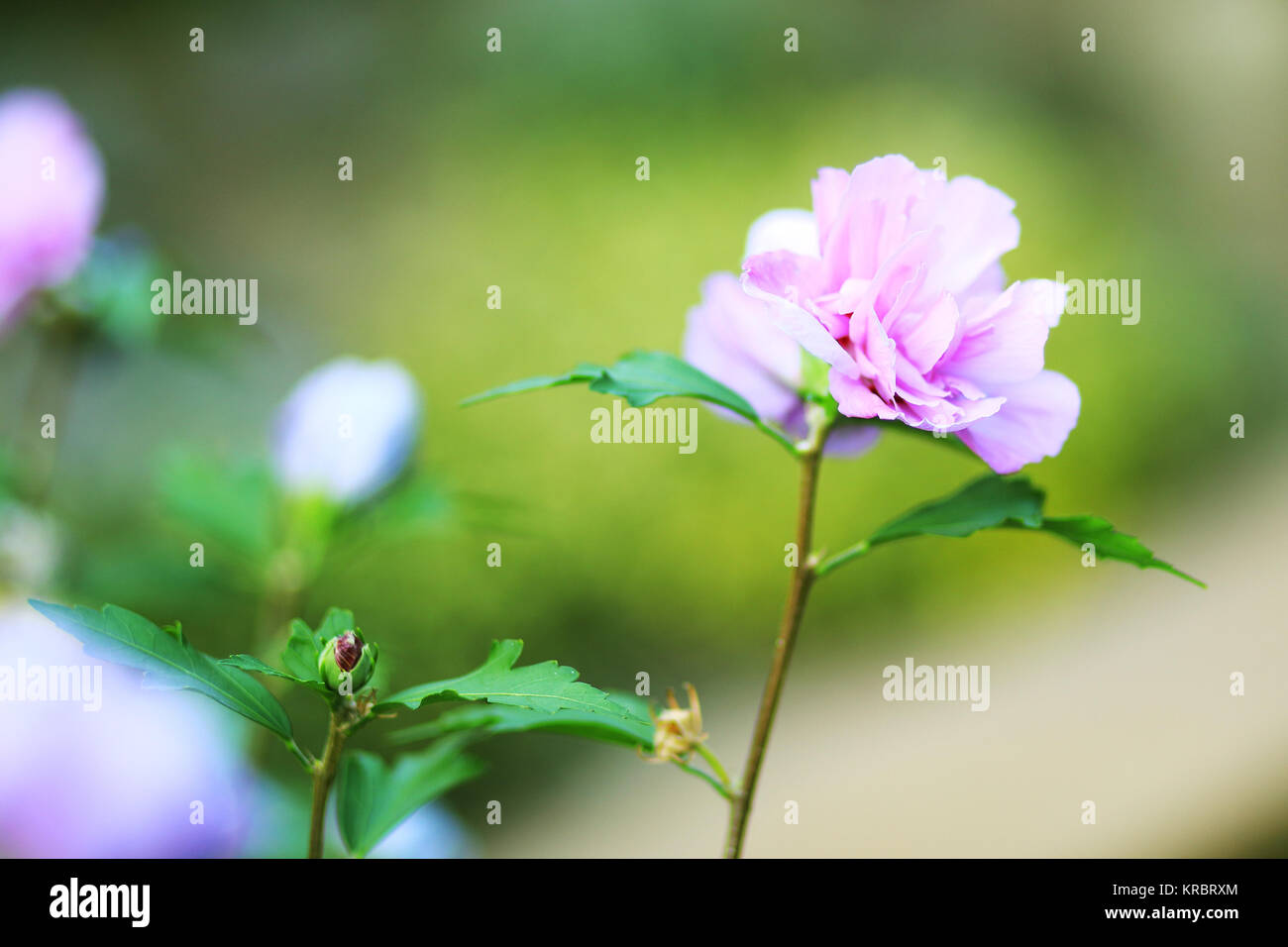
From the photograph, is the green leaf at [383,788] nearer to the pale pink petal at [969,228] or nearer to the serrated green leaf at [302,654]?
the serrated green leaf at [302,654]

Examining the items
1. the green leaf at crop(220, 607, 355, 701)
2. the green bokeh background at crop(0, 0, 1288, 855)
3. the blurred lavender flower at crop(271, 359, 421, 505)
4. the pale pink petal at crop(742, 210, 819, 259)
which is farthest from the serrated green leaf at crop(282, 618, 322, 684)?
the green bokeh background at crop(0, 0, 1288, 855)

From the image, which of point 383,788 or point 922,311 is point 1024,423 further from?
point 383,788

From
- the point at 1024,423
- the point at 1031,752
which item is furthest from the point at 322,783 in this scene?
the point at 1031,752

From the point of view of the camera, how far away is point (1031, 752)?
2.10 metres

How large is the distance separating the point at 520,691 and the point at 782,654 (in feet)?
0.31

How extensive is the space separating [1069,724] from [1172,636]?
0.40m

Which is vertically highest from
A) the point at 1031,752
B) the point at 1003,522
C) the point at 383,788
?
the point at 1003,522

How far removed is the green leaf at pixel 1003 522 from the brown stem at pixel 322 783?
17 centimetres

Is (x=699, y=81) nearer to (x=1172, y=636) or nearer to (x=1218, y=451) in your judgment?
(x=1218, y=451)

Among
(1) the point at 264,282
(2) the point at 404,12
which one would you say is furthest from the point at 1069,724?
(2) the point at 404,12

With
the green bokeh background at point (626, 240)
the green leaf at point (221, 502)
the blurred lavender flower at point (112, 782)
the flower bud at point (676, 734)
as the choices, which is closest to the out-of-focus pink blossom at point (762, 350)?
the flower bud at point (676, 734)

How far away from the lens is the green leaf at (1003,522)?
15.8 inches

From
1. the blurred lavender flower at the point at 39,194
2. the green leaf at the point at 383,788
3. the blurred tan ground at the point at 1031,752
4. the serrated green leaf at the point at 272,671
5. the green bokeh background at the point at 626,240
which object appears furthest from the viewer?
the green bokeh background at the point at 626,240
